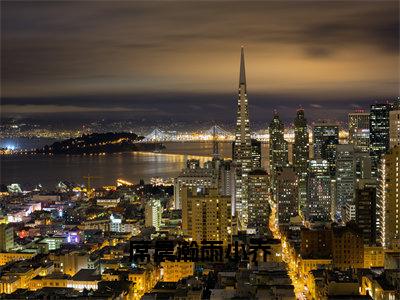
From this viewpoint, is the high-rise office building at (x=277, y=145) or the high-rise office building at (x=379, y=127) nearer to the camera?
the high-rise office building at (x=379, y=127)

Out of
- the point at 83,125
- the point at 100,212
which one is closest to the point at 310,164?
the point at 100,212

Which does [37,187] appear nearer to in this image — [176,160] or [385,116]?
[176,160]

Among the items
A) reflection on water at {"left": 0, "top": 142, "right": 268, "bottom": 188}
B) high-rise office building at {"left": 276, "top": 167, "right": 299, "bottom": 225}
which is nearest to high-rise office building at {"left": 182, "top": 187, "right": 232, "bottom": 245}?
high-rise office building at {"left": 276, "top": 167, "right": 299, "bottom": 225}

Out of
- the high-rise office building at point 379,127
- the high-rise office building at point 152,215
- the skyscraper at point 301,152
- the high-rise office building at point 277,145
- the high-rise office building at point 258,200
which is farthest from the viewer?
the high-rise office building at point 277,145

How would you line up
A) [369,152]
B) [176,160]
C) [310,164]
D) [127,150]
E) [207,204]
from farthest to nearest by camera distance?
[127,150], [176,160], [310,164], [369,152], [207,204]

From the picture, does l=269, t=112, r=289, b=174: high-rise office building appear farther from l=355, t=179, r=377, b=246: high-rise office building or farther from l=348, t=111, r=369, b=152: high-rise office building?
l=355, t=179, r=377, b=246: high-rise office building

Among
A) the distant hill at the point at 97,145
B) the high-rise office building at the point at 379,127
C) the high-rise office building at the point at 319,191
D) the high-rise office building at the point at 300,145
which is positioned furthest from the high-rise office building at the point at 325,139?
the distant hill at the point at 97,145

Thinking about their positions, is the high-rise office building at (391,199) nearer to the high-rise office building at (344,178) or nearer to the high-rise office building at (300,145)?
the high-rise office building at (344,178)
